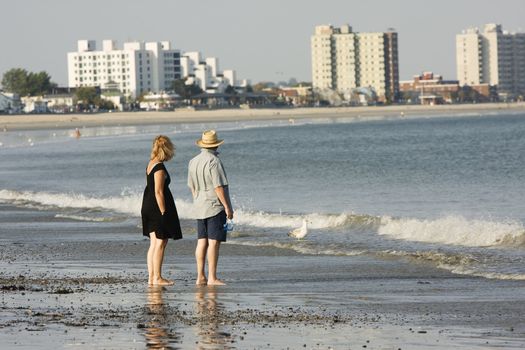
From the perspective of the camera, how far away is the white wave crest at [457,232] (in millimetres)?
16453

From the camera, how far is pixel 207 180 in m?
12.0

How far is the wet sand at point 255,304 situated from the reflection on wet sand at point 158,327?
0.01 metres

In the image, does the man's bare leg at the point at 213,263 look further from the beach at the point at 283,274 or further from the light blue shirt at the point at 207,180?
the light blue shirt at the point at 207,180

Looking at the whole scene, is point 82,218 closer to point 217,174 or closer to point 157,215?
point 157,215

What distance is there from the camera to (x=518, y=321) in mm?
9633

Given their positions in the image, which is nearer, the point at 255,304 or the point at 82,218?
the point at 255,304

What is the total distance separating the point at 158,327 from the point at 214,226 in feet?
9.48

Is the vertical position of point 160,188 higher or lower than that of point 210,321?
higher

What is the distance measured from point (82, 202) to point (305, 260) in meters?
12.8

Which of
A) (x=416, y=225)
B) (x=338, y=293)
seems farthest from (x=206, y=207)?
(x=416, y=225)

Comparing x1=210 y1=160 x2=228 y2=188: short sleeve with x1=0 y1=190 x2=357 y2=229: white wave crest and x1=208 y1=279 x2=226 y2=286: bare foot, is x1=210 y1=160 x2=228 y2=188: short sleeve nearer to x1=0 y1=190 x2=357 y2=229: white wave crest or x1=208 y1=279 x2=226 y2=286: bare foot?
x1=208 y1=279 x2=226 y2=286: bare foot

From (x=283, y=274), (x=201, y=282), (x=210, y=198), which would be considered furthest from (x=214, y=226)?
(x=283, y=274)

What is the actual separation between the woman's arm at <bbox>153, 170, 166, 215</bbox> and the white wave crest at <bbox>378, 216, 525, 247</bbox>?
18.8 ft

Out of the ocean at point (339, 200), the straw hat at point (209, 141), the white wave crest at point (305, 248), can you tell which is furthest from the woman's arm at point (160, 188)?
the white wave crest at point (305, 248)
